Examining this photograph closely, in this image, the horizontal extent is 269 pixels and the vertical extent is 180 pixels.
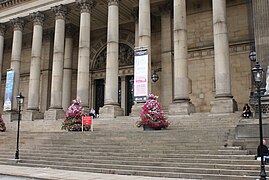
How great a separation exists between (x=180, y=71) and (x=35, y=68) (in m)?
14.5

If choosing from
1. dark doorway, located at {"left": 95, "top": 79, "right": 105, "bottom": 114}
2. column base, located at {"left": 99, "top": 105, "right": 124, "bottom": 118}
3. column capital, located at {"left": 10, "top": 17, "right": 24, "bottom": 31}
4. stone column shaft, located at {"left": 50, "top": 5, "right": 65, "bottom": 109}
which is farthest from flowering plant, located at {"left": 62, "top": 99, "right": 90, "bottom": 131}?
column capital, located at {"left": 10, "top": 17, "right": 24, "bottom": 31}

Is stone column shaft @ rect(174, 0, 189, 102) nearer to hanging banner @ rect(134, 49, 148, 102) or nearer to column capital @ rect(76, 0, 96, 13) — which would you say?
hanging banner @ rect(134, 49, 148, 102)

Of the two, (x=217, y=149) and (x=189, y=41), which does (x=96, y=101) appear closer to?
(x=189, y=41)

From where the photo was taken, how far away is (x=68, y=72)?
3231cm

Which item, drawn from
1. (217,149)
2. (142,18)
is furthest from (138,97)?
(217,149)

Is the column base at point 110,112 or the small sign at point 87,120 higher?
the column base at point 110,112

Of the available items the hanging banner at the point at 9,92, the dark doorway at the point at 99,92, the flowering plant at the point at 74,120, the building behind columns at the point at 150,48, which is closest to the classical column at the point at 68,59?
the building behind columns at the point at 150,48

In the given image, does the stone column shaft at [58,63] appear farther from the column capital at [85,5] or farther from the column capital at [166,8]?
the column capital at [166,8]

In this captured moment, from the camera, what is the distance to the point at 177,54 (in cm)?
2112

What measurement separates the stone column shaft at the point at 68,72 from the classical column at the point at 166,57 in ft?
34.3

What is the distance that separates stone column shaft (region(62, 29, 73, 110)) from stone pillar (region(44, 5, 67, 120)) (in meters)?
4.70

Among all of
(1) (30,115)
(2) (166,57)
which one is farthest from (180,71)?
(1) (30,115)

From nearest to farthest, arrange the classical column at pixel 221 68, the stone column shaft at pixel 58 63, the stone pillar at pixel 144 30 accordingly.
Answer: the classical column at pixel 221 68 < the stone pillar at pixel 144 30 < the stone column shaft at pixel 58 63

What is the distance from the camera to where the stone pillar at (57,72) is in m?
25.9
